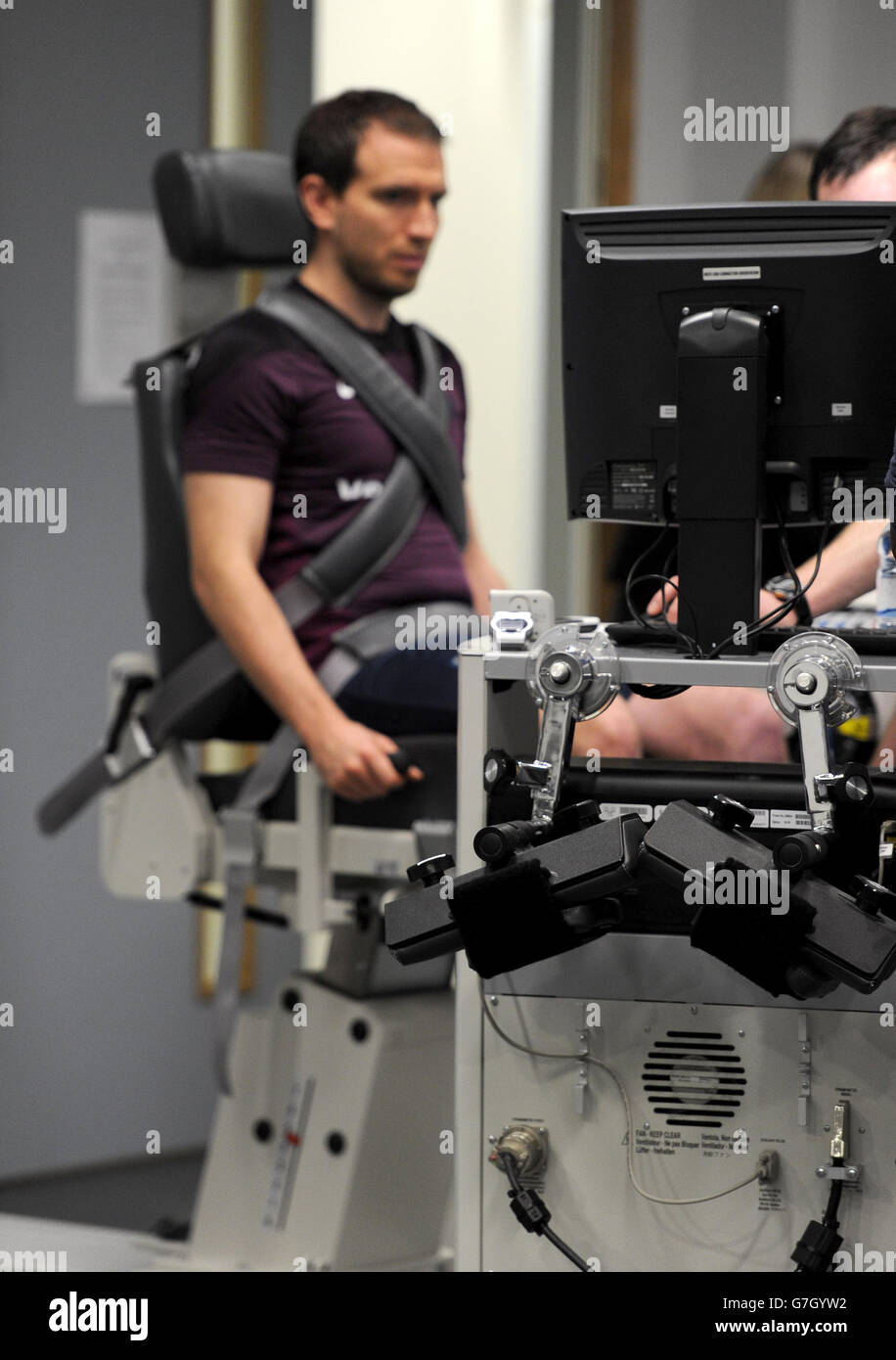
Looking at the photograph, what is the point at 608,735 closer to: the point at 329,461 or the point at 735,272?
the point at 329,461

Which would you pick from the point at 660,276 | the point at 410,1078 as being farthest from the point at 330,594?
the point at 660,276

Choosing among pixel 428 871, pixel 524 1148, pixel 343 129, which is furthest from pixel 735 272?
pixel 343 129

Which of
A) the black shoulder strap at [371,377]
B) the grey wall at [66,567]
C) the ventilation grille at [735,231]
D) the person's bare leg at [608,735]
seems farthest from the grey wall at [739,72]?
the ventilation grille at [735,231]

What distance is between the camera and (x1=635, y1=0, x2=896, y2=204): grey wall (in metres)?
3.81

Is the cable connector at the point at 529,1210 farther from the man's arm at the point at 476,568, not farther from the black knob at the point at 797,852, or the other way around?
the man's arm at the point at 476,568

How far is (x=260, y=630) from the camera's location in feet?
9.05

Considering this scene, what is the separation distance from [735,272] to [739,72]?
2.23 metres

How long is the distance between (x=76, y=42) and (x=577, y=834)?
255 cm

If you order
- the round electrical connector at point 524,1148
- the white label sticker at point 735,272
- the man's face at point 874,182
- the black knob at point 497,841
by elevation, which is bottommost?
the round electrical connector at point 524,1148

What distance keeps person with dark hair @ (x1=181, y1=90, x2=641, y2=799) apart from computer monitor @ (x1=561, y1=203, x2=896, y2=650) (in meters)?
0.83

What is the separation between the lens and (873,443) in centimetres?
195

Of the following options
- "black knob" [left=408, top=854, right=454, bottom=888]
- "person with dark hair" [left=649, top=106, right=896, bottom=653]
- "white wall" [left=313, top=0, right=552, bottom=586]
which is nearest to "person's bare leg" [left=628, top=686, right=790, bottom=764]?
"person with dark hair" [left=649, top=106, right=896, bottom=653]

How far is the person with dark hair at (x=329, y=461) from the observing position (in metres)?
2.75

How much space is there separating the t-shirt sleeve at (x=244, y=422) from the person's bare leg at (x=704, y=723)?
2.31ft
